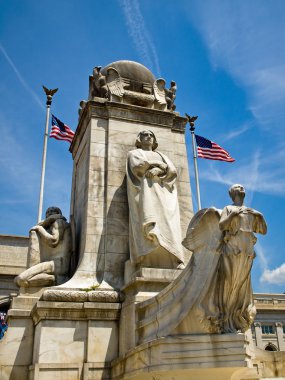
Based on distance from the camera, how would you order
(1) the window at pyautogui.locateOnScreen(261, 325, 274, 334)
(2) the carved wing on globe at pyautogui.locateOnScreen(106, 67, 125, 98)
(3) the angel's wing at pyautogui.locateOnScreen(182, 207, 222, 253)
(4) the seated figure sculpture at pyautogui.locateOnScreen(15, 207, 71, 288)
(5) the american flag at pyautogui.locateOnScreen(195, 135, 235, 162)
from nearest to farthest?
(3) the angel's wing at pyautogui.locateOnScreen(182, 207, 222, 253)
(4) the seated figure sculpture at pyautogui.locateOnScreen(15, 207, 71, 288)
(2) the carved wing on globe at pyautogui.locateOnScreen(106, 67, 125, 98)
(5) the american flag at pyautogui.locateOnScreen(195, 135, 235, 162)
(1) the window at pyautogui.locateOnScreen(261, 325, 274, 334)

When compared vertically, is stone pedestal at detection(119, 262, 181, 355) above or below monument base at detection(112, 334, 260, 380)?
above

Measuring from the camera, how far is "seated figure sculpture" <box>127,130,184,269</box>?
32.0 feet

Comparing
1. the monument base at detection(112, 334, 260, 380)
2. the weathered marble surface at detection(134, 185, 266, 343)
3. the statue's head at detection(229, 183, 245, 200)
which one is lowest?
the monument base at detection(112, 334, 260, 380)

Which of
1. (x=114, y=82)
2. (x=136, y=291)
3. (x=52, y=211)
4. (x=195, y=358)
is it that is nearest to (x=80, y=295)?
(x=136, y=291)

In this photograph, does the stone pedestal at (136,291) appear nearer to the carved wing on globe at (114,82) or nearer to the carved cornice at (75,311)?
the carved cornice at (75,311)

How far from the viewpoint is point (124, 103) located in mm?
12820

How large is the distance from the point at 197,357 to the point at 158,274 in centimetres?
268

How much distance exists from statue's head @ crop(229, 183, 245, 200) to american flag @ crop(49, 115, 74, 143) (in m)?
14.4

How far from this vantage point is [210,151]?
21.0 m

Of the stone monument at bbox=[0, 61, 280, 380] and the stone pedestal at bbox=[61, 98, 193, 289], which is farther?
the stone pedestal at bbox=[61, 98, 193, 289]

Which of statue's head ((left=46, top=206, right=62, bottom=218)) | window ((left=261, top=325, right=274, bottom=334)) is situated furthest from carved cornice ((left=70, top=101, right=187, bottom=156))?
window ((left=261, top=325, right=274, bottom=334))

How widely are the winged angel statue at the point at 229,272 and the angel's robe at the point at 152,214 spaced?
2357 millimetres

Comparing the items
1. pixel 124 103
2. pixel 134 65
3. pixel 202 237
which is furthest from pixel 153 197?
pixel 134 65

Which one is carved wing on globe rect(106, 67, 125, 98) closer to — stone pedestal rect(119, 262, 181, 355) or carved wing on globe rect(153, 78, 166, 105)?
carved wing on globe rect(153, 78, 166, 105)
